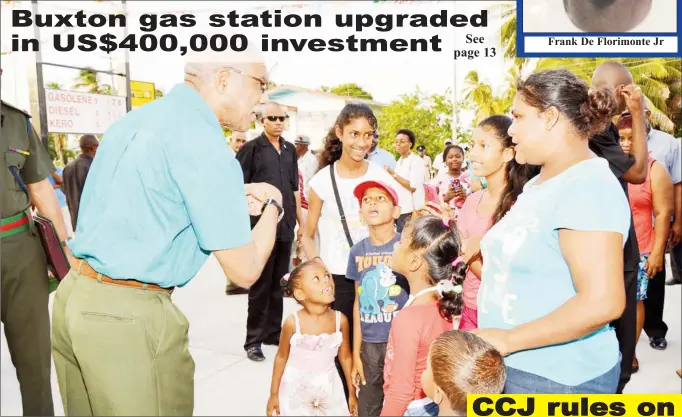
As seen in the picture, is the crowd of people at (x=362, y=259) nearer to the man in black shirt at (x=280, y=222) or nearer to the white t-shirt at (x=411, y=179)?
the white t-shirt at (x=411, y=179)

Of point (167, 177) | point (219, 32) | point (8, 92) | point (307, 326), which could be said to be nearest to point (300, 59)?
point (219, 32)

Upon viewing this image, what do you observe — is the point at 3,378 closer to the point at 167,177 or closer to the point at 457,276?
the point at 167,177

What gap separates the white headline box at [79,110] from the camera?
2217mm

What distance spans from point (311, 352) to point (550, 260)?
125 centimetres

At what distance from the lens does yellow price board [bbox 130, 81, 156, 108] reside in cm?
198

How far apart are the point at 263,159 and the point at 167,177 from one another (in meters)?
1.91

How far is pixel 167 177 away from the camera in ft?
4.14

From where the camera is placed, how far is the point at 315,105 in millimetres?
2186

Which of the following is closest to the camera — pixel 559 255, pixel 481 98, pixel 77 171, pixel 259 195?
pixel 559 255

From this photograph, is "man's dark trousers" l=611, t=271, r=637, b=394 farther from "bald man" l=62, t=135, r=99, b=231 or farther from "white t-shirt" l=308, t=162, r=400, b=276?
"bald man" l=62, t=135, r=99, b=231

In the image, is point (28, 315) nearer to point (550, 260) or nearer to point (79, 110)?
point (79, 110)

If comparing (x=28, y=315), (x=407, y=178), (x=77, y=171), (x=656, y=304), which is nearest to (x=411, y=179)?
(x=407, y=178)

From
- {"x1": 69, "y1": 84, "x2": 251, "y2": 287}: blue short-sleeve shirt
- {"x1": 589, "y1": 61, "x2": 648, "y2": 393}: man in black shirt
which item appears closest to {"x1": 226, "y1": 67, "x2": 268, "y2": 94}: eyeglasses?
{"x1": 69, "y1": 84, "x2": 251, "y2": 287}: blue short-sleeve shirt

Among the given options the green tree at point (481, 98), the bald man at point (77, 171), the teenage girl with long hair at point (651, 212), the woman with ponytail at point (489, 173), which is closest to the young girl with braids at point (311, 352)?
the woman with ponytail at point (489, 173)
